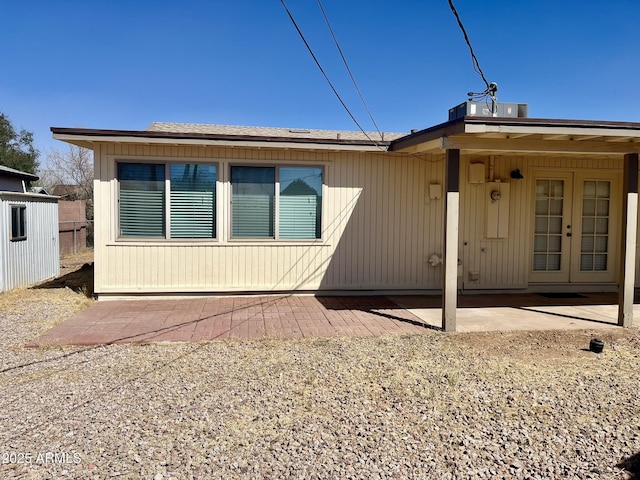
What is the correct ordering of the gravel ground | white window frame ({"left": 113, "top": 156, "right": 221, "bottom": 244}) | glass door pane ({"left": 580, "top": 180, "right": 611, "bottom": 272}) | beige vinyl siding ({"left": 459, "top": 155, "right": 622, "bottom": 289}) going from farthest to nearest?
glass door pane ({"left": 580, "top": 180, "right": 611, "bottom": 272})
beige vinyl siding ({"left": 459, "top": 155, "right": 622, "bottom": 289})
white window frame ({"left": 113, "top": 156, "right": 221, "bottom": 244})
the gravel ground

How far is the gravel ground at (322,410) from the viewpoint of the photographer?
2.69 m

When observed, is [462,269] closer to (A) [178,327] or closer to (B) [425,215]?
(B) [425,215]

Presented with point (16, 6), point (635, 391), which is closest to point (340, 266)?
point (635, 391)

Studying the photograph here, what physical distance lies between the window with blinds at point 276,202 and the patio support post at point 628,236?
4378mm

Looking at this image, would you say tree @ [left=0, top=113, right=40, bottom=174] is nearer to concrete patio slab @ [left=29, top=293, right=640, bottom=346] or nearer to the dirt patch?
the dirt patch

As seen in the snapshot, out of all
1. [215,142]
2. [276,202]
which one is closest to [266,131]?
[276,202]

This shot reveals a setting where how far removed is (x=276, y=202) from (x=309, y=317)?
2.21 metres

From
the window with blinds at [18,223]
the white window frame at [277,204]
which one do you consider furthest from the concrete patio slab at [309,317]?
the window with blinds at [18,223]

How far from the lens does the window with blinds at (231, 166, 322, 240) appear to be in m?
Result: 7.61

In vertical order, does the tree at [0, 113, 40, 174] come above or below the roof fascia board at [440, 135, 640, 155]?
above

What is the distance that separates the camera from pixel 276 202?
25.2 feet

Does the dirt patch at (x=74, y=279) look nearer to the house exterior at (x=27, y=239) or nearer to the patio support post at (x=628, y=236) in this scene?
the house exterior at (x=27, y=239)

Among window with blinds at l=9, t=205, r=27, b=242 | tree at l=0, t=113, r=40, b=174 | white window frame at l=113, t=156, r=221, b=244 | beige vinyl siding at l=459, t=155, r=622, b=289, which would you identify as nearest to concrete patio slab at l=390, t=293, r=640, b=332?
beige vinyl siding at l=459, t=155, r=622, b=289

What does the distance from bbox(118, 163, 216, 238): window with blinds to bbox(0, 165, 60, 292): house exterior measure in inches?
109
